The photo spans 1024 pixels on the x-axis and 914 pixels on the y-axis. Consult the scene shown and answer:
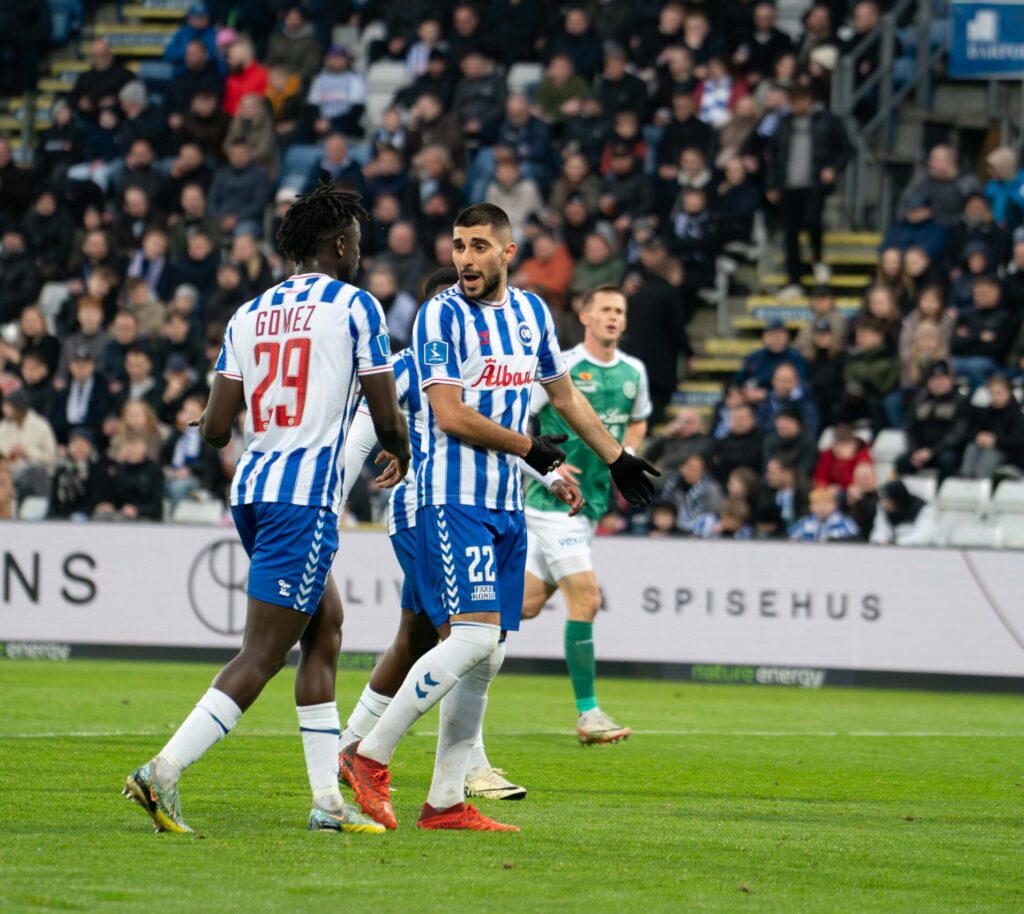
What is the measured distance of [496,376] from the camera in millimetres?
7738

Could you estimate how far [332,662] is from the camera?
7.41 m

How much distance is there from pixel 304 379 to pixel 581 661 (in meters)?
4.79

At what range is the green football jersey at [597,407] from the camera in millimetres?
11773

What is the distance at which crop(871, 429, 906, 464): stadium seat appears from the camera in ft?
61.8

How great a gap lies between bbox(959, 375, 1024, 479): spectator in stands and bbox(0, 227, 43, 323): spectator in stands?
1117 centimetres

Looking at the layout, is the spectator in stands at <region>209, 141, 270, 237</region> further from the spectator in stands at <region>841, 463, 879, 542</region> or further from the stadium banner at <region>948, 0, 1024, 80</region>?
the spectator in stands at <region>841, 463, 879, 542</region>

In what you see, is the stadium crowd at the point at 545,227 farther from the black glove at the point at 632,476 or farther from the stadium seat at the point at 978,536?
the black glove at the point at 632,476

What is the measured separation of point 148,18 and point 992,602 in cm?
1653

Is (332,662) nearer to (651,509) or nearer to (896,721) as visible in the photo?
(896,721)

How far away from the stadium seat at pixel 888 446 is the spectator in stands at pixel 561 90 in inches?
238

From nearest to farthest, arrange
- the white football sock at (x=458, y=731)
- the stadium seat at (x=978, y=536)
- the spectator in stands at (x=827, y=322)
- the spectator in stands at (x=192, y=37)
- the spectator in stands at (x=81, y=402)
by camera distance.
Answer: the white football sock at (x=458, y=731) → the stadium seat at (x=978, y=536) → the spectator in stands at (x=827, y=322) → the spectator in stands at (x=81, y=402) → the spectator in stands at (x=192, y=37)

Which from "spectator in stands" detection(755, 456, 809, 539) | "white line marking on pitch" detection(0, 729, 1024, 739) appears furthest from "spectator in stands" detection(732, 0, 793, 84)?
"white line marking on pitch" detection(0, 729, 1024, 739)

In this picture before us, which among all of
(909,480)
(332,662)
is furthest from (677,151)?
(332,662)

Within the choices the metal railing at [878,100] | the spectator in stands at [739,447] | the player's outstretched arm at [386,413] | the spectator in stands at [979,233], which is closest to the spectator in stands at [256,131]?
the metal railing at [878,100]
